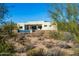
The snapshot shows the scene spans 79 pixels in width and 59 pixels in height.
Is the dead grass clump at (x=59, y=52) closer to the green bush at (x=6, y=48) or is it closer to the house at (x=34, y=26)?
the house at (x=34, y=26)

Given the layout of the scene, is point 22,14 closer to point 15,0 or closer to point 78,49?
point 15,0

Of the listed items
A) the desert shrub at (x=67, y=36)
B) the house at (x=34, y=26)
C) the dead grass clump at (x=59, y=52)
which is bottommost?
the dead grass clump at (x=59, y=52)

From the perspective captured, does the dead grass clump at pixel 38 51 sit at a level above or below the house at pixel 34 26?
below

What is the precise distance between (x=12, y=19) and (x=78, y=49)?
2.29 ft

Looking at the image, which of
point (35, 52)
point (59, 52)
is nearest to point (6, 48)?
point (35, 52)

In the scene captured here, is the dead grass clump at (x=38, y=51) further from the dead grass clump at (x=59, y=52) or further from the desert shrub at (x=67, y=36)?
the desert shrub at (x=67, y=36)

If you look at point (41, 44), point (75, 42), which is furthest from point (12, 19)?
point (75, 42)

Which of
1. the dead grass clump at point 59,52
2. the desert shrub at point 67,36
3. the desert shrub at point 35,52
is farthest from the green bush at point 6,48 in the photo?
the desert shrub at point 67,36

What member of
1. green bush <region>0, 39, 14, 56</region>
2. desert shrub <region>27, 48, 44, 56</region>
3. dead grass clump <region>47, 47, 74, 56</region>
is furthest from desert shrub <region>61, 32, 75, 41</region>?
green bush <region>0, 39, 14, 56</region>

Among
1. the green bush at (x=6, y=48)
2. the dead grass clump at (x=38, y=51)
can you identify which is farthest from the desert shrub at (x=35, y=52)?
the green bush at (x=6, y=48)

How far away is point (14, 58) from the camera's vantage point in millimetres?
2738

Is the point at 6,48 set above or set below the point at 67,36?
below

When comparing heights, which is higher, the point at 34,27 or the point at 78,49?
the point at 34,27

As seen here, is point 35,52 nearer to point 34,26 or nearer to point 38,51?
point 38,51
